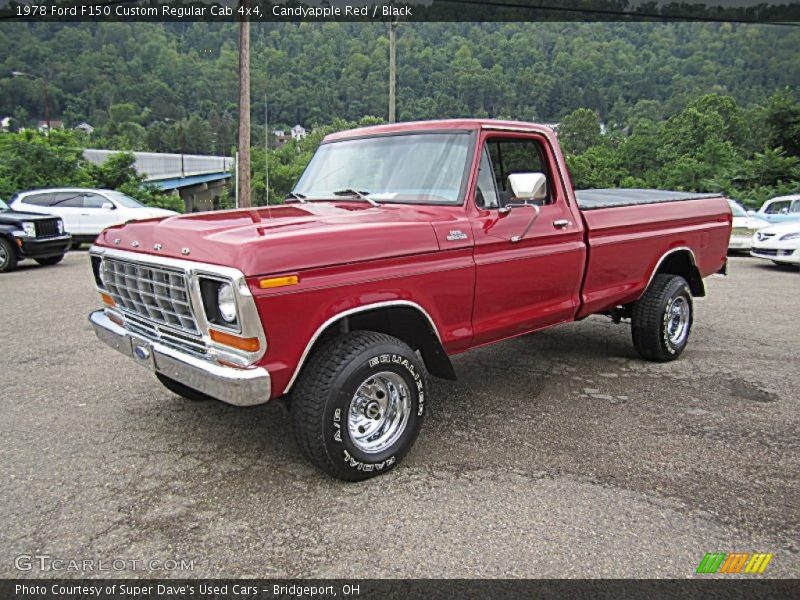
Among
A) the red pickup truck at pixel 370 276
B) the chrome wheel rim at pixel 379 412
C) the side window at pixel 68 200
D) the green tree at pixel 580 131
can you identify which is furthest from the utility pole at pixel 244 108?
the green tree at pixel 580 131

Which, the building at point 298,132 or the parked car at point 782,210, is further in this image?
the building at point 298,132

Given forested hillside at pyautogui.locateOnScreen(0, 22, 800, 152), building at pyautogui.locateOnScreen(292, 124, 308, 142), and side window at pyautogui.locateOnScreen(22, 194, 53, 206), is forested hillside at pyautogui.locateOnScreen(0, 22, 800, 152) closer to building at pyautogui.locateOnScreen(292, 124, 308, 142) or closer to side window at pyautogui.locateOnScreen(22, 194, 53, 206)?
building at pyautogui.locateOnScreen(292, 124, 308, 142)

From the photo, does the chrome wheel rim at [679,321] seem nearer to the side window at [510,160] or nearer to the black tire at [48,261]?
the side window at [510,160]

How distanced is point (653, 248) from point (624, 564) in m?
3.33

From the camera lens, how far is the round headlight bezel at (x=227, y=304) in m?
2.98

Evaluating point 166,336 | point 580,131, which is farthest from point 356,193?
point 580,131

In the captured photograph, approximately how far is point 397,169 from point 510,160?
865 mm

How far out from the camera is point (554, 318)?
4.57 meters

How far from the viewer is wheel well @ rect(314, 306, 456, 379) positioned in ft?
11.6

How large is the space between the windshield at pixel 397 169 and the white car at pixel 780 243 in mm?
10481

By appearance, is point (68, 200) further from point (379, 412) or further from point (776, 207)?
point (776, 207)

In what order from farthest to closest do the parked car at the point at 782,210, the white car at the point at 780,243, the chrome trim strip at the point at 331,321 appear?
the parked car at the point at 782,210 < the white car at the point at 780,243 < the chrome trim strip at the point at 331,321

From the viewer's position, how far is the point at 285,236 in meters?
3.10

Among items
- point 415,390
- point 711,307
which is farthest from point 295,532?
point 711,307
